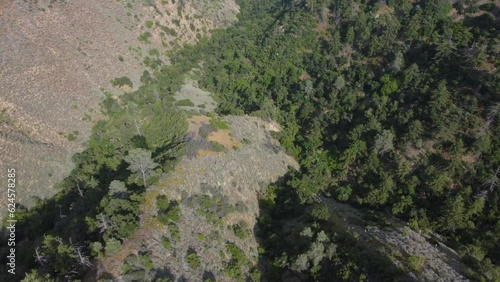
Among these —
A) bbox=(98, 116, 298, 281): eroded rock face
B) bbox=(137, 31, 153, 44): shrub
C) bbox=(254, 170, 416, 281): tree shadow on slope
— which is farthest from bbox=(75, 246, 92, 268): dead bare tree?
bbox=(137, 31, 153, 44): shrub

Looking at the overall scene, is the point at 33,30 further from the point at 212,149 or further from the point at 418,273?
the point at 418,273

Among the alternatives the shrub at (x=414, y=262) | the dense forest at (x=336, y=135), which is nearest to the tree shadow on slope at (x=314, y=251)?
the dense forest at (x=336, y=135)

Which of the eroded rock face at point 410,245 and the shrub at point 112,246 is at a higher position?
the eroded rock face at point 410,245

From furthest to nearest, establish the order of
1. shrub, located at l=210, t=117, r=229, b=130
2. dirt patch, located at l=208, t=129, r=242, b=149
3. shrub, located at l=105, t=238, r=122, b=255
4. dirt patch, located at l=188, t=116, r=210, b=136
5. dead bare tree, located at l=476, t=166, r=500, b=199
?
shrub, located at l=210, t=117, r=229, b=130, dirt patch, located at l=188, t=116, r=210, b=136, dirt patch, located at l=208, t=129, r=242, b=149, dead bare tree, located at l=476, t=166, r=500, b=199, shrub, located at l=105, t=238, r=122, b=255

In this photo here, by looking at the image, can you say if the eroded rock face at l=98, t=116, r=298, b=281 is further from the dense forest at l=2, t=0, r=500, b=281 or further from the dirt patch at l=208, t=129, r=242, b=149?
the dense forest at l=2, t=0, r=500, b=281

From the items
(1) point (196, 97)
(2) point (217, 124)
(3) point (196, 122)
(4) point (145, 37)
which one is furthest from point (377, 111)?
(4) point (145, 37)

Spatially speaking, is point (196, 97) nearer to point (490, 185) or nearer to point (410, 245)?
point (410, 245)

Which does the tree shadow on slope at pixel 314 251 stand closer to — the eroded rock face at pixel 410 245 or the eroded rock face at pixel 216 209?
the eroded rock face at pixel 410 245
